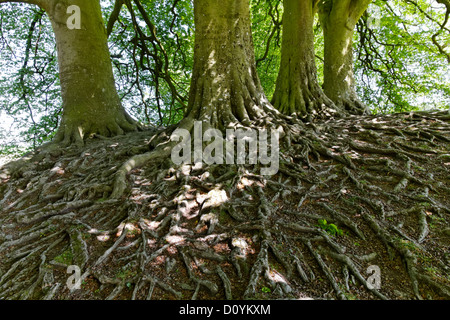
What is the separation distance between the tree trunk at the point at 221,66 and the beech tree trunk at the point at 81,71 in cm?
225

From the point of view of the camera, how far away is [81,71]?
5367mm

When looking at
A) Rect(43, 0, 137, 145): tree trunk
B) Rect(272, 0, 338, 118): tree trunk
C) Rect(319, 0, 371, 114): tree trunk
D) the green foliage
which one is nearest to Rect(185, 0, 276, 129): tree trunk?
Rect(272, 0, 338, 118): tree trunk

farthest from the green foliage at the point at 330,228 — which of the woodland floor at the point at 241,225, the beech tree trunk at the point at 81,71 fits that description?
the beech tree trunk at the point at 81,71

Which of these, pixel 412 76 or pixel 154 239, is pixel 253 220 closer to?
pixel 154 239

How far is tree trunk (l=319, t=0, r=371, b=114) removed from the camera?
6.97m

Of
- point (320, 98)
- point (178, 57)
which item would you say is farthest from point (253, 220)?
point (178, 57)

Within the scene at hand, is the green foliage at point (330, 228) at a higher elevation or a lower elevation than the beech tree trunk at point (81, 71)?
lower

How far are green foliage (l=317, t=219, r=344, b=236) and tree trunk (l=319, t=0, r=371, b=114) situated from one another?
5.19m

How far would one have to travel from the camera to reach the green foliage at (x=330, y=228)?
105 inches

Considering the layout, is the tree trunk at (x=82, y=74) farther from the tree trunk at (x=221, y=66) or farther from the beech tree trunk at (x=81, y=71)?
the tree trunk at (x=221, y=66)

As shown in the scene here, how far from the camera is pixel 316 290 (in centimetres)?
210

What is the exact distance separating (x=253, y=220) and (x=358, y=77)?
11.5 metres

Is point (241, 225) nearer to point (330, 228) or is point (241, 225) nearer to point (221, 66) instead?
point (330, 228)

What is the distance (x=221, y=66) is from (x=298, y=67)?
103 inches
